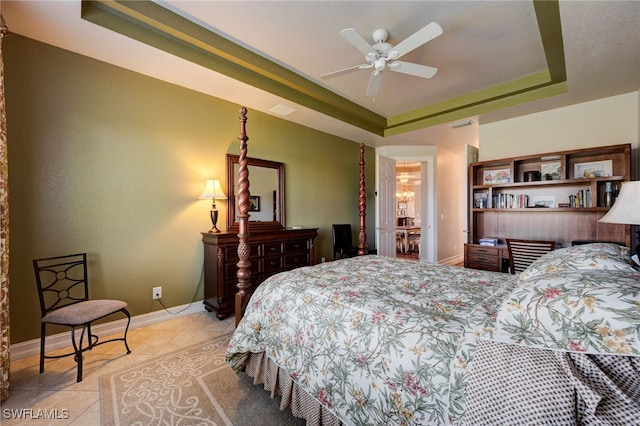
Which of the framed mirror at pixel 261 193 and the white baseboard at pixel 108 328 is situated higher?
the framed mirror at pixel 261 193

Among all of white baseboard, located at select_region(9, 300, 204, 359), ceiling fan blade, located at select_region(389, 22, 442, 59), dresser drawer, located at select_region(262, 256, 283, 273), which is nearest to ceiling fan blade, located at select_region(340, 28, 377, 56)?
ceiling fan blade, located at select_region(389, 22, 442, 59)

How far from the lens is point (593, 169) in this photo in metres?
3.16

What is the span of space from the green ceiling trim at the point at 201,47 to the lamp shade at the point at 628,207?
306 centimetres

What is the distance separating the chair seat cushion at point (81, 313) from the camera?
1.82 meters

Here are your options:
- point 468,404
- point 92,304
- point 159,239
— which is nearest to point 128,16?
point 159,239

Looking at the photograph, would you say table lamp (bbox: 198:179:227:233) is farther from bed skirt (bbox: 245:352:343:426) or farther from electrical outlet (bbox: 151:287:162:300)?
bed skirt (bbox: 245:352:343:426)

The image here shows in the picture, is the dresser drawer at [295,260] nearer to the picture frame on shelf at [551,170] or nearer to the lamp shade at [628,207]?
the lamp shade at [628,207]

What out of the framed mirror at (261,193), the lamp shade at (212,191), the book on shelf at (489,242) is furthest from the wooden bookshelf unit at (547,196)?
the lamp shade at (212,191)

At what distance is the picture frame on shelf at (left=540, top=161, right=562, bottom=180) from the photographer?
3.39 meters

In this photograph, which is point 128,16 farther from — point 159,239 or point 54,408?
point 54,408

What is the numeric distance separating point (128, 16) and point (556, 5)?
3.37 metres

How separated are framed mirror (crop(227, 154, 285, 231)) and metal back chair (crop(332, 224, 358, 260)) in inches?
40.1

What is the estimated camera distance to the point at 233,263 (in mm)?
2943

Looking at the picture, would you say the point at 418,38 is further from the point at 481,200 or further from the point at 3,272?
the point at 3,272
